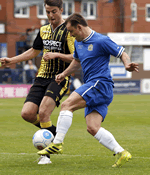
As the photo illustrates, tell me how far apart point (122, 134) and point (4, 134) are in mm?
2605

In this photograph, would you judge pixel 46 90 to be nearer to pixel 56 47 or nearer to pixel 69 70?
pixel 69 70

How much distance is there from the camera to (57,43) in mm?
6078

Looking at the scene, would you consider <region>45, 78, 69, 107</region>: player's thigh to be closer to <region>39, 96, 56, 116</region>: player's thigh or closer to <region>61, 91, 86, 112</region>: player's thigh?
<region>39, 96, 56, 116</region>: player's thigh

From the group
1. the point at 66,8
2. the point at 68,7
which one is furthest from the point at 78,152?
the point at 68,7

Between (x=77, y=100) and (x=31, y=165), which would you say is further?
(x=31, y=165)

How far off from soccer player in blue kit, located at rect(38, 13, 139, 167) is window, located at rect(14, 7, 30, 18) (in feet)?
101

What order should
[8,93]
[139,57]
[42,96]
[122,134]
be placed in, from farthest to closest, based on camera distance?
[139,57] → [8,93] → [122,134] → [42,96]

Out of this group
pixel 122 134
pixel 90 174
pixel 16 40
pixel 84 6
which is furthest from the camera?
pixel 84 6

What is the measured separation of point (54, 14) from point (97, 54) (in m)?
1.16

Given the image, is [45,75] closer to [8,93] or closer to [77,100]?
[77,100]

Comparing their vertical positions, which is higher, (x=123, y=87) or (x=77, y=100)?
(x=77, y=100)

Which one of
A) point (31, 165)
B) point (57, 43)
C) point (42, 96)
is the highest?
point (57, 43)

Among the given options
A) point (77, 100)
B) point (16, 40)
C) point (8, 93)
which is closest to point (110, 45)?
point (77, 100)

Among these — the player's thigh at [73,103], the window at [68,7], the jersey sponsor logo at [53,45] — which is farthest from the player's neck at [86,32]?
the window at [68,7]
